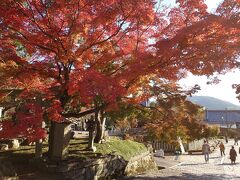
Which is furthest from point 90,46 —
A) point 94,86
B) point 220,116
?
point 220,116

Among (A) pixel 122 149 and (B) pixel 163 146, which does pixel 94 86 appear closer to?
(A) pixel 122 149

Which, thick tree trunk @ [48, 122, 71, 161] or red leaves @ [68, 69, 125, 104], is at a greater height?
red leaves @ [68, 69, 125, 104]

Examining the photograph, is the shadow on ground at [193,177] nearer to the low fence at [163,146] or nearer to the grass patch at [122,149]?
the grass patch at [122,149]

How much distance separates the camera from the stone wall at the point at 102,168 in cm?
1417

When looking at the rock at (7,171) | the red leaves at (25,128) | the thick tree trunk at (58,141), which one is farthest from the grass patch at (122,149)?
the red leaves at (25,128)

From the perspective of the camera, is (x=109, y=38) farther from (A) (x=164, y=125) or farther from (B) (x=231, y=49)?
(A) (x=164, y=125)

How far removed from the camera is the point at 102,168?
16.4 metres

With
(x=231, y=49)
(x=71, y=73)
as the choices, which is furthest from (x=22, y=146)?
(x=231, y=49)

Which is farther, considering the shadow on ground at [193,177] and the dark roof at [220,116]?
the dark roof at [220,116]

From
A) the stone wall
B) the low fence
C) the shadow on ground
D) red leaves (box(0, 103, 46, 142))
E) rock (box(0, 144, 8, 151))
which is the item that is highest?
red leaves (box(0, 103, 46, 142))

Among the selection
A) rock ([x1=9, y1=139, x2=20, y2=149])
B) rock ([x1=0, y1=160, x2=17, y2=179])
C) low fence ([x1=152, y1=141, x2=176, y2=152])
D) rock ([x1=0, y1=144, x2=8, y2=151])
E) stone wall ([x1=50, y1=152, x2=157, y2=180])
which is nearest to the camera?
rock ([x1=0, y1=160, x2=17, y2=179])

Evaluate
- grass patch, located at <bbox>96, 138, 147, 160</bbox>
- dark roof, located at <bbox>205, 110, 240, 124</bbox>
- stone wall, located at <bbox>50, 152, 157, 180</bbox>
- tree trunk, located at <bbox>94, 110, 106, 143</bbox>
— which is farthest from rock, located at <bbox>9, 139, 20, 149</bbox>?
dark roof, located at <bbox>205, 110, 240, 124</bbox>

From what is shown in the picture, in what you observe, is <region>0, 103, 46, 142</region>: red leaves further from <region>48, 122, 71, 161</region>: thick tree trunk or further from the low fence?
the low fence

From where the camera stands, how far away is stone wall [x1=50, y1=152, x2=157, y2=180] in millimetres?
14172
